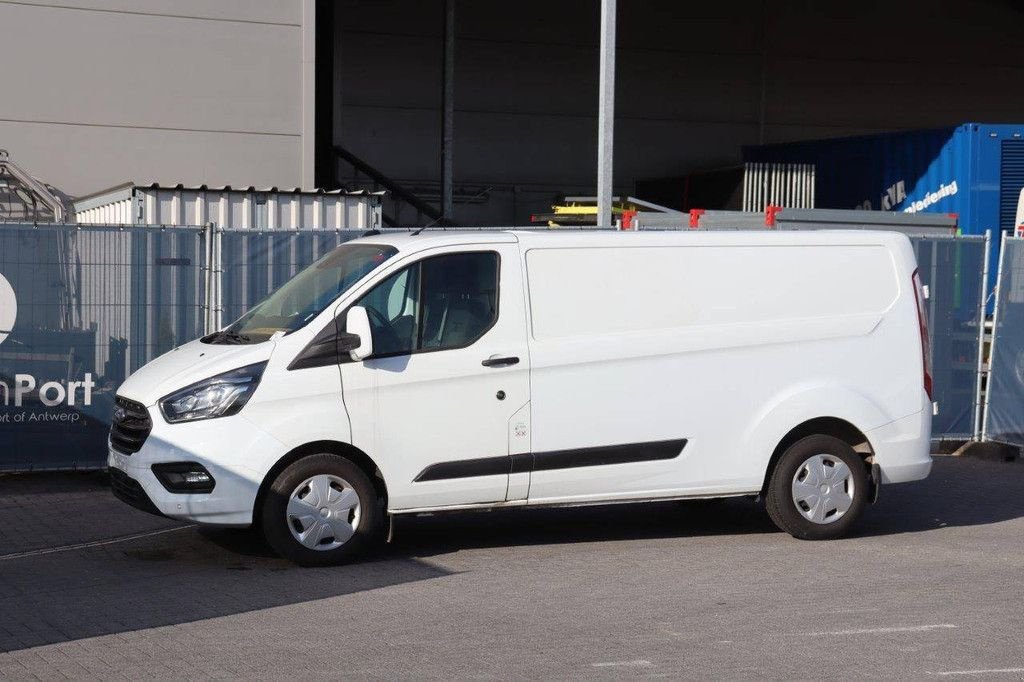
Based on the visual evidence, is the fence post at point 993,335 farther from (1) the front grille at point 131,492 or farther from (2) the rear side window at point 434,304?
(1) the front grille at point 131,492

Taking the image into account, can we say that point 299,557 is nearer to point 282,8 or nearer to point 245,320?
point 245,320

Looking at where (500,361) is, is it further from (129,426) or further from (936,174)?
(936,174)

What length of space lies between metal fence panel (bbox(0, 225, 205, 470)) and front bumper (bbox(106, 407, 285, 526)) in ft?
11.0

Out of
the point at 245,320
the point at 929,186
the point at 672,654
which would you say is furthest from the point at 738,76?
the point at 672,654

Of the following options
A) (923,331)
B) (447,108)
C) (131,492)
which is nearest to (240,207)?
(131,492)

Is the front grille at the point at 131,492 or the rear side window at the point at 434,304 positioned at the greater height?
the rear side window at the point at 434,304

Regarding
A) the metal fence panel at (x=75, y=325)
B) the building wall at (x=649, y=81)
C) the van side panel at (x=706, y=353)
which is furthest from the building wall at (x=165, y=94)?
the van side panel at (x=706, y=353)

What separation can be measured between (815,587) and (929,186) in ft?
35.6

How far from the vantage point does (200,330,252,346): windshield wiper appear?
8.39m

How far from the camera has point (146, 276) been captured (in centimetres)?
1133

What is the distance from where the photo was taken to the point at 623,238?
8.71m

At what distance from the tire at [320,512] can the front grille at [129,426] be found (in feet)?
2.81

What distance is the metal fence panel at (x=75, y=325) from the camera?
11.0 meters

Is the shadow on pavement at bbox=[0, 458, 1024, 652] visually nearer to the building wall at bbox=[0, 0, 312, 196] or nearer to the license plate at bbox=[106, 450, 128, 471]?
the license plate at bbox=[106, 450, 128, 471]
